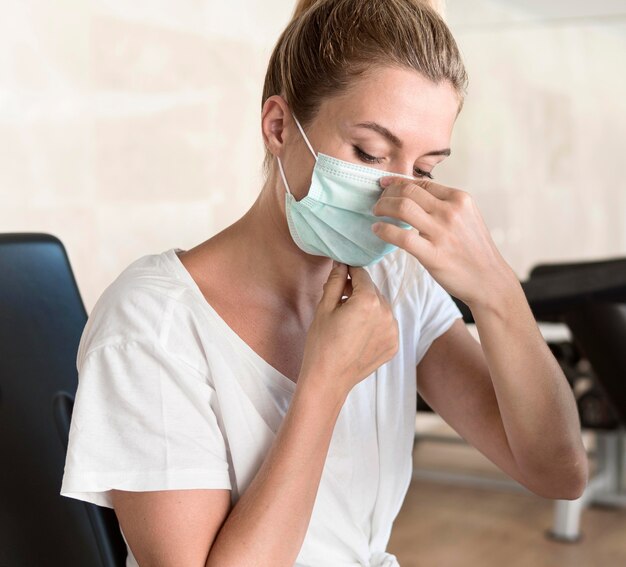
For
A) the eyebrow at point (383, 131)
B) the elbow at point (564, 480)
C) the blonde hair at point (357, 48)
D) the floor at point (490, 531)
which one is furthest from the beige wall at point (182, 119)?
the elbow at point (564, 480)

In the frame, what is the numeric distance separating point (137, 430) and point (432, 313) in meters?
0.54

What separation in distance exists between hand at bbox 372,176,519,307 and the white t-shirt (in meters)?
0.24

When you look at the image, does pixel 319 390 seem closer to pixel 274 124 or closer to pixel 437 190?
pixel 437 190

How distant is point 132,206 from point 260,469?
191 centimetres

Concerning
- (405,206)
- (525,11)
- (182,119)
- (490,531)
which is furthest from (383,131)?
(525,11)

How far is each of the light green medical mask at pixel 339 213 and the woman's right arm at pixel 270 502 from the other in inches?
5.7

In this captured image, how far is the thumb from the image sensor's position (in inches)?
44.9

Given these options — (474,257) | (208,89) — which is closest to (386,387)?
(474,257)

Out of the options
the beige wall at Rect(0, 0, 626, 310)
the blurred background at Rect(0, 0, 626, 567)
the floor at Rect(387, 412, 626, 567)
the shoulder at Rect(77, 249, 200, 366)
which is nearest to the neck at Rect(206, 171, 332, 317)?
the shoulder at Rect(77, 249, 200, 366)

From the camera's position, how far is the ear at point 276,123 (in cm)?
121

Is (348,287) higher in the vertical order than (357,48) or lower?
lower

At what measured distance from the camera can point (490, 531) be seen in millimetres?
3213

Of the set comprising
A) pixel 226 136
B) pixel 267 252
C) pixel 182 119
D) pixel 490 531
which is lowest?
pixel 490 531

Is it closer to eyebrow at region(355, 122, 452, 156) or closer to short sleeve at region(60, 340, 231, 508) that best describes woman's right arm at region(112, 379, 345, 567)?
short sleeve at region(60, 340, 231, 508)
